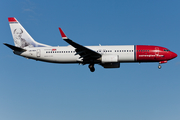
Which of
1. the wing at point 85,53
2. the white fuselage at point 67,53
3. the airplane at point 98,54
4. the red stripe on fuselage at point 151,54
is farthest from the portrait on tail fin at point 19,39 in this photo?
the red stripe on fuselage at point 151,54

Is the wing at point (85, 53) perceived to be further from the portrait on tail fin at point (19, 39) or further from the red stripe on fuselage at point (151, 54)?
the portrait on tail fin at point (19, 39)

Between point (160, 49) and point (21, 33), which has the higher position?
point (21, 33)

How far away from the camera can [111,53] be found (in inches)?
1933

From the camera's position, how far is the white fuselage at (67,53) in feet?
160

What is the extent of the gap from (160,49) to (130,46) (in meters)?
4.81

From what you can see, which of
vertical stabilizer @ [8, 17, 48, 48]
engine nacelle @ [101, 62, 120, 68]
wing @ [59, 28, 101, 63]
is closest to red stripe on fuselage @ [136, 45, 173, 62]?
engine nacelle @ [101, 62, 120, 68]

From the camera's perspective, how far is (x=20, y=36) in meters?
55.2

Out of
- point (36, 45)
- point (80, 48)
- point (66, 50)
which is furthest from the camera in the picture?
point (36, 45)

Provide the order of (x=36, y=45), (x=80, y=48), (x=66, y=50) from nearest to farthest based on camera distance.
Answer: (x=80, y=48) → (x=66, y=50) → (x=36, y=45)

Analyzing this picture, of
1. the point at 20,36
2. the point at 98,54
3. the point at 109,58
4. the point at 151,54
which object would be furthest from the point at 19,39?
the point at 151,54

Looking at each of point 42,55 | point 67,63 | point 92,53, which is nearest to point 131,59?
point 92,53

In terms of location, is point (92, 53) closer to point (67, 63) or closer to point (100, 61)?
point (100, 61)

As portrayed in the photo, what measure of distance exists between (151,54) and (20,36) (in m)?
23.5

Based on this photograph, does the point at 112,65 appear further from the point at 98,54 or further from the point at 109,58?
the point at 98,54
